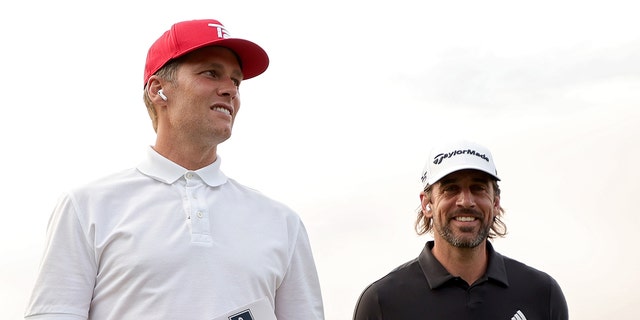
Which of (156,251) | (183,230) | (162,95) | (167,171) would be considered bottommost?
(156,251)

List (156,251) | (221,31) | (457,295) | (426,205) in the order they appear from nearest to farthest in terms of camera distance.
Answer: (156,251)
(221,31)
(457,295)
(426,205)

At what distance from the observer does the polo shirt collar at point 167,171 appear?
150 inches

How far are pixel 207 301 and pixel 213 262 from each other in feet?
0.58

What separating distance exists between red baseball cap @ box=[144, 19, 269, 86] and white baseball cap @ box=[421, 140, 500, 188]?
1.64 metres

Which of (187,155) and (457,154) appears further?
(457,154)

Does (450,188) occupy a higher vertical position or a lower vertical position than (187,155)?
higher

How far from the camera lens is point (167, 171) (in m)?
3.83

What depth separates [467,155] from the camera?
540cm

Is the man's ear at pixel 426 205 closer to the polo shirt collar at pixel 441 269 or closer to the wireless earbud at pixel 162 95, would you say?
the polo shirt collar at pixel 441 269

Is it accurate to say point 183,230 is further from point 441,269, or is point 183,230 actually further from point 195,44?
point 441,269

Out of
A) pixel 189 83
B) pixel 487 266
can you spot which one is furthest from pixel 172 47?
pixel 487 266

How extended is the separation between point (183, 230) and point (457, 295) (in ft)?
7.33

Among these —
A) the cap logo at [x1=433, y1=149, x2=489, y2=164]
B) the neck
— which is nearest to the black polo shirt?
the cap logo at [x1=433, y1=149, x2=489, y2=164]

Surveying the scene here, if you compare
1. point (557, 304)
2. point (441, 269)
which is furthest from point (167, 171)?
point (557, 304)
